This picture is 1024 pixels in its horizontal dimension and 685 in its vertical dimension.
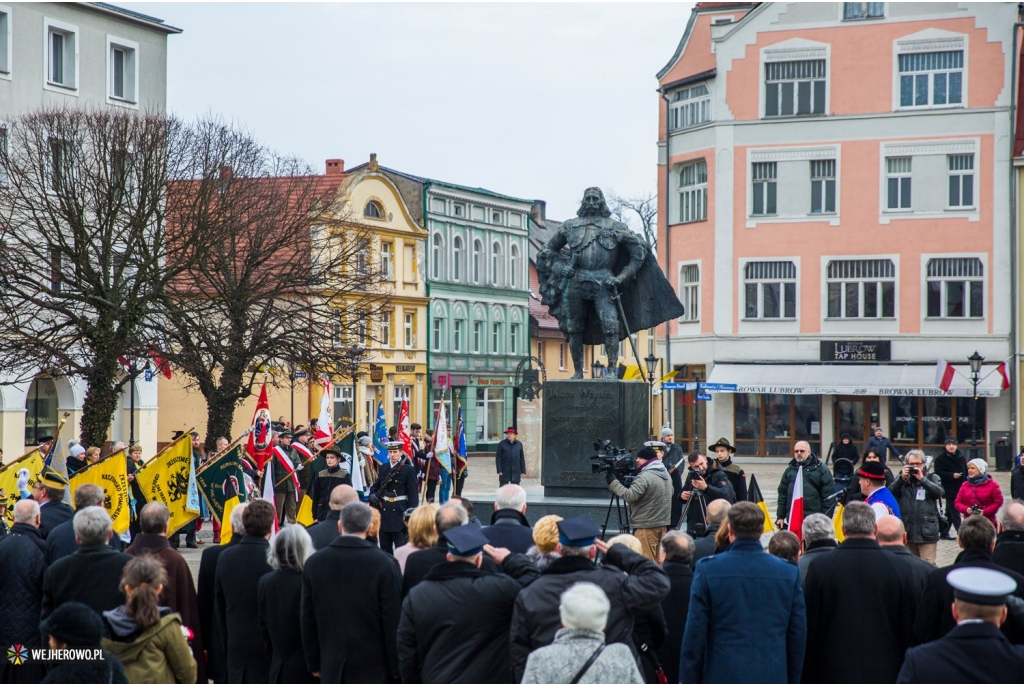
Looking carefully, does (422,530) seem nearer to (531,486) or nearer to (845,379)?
(531,486)

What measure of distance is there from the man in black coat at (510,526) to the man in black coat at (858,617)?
1.73 metres

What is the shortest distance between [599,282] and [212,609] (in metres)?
9.43

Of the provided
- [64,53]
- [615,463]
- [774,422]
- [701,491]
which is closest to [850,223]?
[774,422]

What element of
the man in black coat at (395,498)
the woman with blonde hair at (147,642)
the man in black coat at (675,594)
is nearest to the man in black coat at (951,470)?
the man in black coat at (395,498)

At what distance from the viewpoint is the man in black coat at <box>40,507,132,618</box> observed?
8016 millimetres

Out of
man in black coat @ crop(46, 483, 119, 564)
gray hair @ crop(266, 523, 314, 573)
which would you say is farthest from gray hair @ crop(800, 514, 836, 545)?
man in black coat @ crop(46, 483, 119, 564)

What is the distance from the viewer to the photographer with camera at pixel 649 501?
1339cm

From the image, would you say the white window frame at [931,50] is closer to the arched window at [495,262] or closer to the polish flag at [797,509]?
the arched window at [495,262]

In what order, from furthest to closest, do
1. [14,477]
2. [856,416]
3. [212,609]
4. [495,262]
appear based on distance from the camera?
[495,262], [856,416], [14,477], [212,609]

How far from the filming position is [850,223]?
45094 mm

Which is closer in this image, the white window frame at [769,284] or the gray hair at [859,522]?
the gray hair at [859,522]

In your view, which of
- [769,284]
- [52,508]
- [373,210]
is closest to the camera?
[52,508]

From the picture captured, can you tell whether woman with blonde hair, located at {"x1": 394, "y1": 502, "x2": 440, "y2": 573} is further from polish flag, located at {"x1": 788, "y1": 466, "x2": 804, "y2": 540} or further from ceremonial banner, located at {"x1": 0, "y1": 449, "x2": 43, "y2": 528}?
ceremonial banner, located at {"x1": 0, "y1": 449, "x2": 43, "y2": 528}

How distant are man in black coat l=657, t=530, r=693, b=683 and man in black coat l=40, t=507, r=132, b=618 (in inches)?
124
